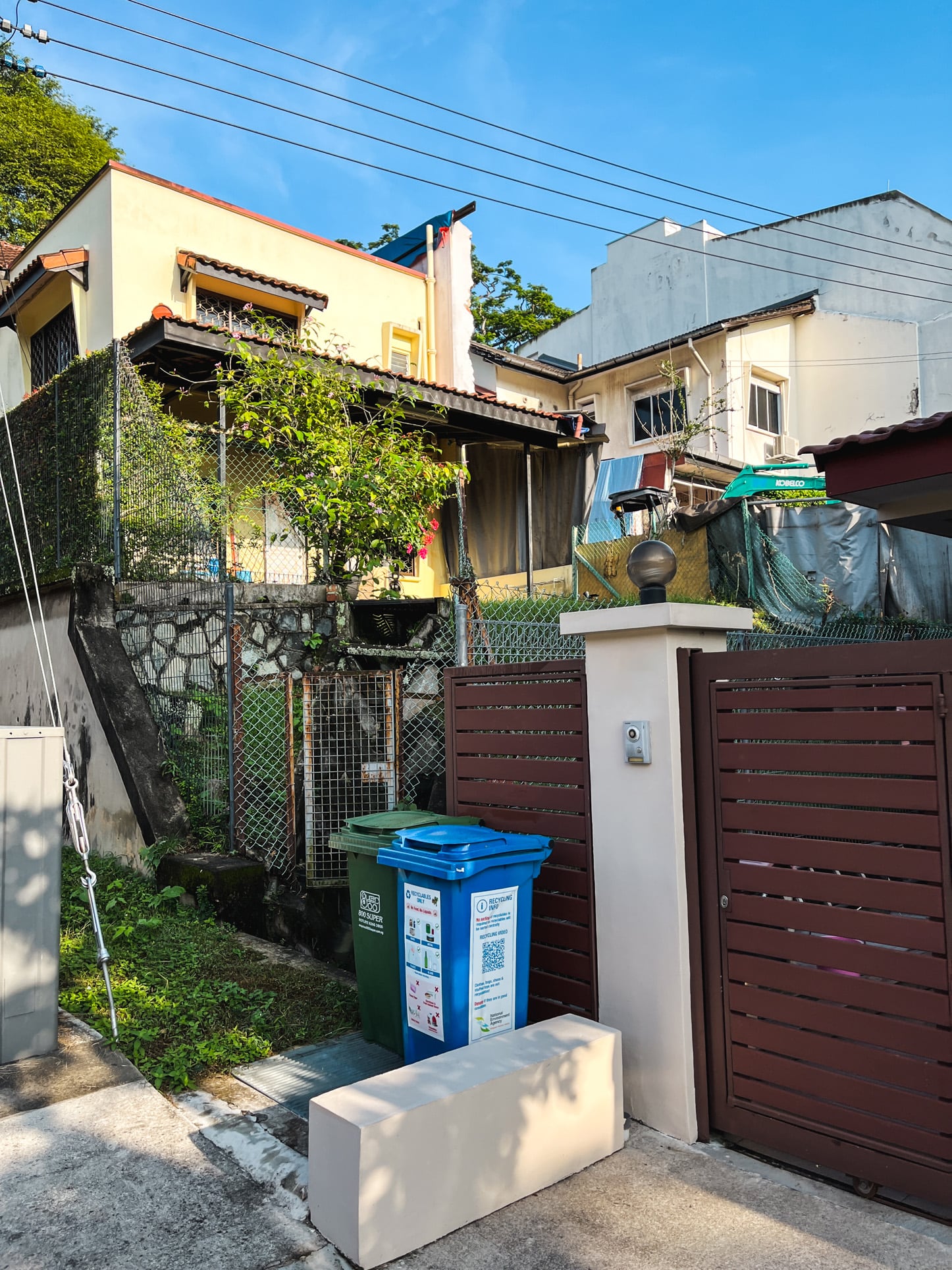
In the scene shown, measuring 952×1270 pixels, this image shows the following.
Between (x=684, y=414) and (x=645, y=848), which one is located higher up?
(x=684, y=414)

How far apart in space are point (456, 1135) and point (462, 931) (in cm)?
74

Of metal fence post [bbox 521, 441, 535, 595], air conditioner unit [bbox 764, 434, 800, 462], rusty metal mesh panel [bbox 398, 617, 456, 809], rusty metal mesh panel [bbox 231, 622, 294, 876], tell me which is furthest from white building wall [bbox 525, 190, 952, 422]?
rusty metal mesh panel [bbox 231, 622, 294, 876]

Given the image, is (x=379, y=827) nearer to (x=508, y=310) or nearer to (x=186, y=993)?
(x=186, y=993)

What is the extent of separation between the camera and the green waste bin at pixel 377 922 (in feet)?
12.5

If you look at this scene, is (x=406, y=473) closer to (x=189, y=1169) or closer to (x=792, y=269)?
(x=189, y=1169)

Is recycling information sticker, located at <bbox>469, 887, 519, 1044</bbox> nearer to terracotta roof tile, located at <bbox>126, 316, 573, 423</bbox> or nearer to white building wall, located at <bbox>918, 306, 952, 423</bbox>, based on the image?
terracotta roof tile, located at <bbox>126, 316, 573, 423</bbox>

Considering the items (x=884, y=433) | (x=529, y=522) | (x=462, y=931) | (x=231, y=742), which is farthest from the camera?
(x=529, y=522)

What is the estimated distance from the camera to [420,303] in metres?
15.1

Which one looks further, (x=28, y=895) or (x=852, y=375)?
(x=852, y=375)

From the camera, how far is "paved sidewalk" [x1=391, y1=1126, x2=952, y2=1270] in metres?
2.54

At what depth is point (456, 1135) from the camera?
278 cm

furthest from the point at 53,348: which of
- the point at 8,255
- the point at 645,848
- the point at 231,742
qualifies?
the point at 645,848

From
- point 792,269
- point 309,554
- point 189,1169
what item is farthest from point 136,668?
point 792,269

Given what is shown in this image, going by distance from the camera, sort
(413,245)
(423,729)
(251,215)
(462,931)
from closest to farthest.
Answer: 1. (462,931)
2. (423,729)
3. (251,215)
4. (413,245)
